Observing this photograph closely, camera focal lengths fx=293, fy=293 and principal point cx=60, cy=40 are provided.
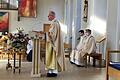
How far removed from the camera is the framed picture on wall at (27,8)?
1800cm

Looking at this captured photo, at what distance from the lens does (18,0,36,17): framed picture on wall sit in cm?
1800

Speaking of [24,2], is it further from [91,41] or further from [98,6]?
[91,41]

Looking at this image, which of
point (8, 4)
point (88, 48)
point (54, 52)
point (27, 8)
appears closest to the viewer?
point (54, 52)

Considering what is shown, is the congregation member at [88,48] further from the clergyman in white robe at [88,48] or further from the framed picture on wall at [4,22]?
the framed picture on wall at [4,22]

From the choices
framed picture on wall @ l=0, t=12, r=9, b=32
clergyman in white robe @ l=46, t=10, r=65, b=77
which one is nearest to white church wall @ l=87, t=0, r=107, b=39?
clergyman in white robe @ l=46, t=10, r=65, b=77

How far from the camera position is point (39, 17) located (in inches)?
722

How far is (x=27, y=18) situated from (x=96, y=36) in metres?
7.53

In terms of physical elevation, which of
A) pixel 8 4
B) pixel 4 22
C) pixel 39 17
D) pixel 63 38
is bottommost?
pixel 63 38

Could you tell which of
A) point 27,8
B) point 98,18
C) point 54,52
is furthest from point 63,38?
point 54,52

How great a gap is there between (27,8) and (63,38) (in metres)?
4.72

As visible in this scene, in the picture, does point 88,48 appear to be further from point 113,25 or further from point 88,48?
point 113,25

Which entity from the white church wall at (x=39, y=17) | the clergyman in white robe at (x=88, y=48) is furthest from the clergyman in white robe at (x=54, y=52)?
the white church wall at (x=39, y=17)

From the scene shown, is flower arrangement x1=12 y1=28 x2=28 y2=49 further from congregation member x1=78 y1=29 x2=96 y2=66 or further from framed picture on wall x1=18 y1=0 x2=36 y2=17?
framed picture on wall x1=18 y1=0 x2=36 y2=17

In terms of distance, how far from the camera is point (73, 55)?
1121cm
